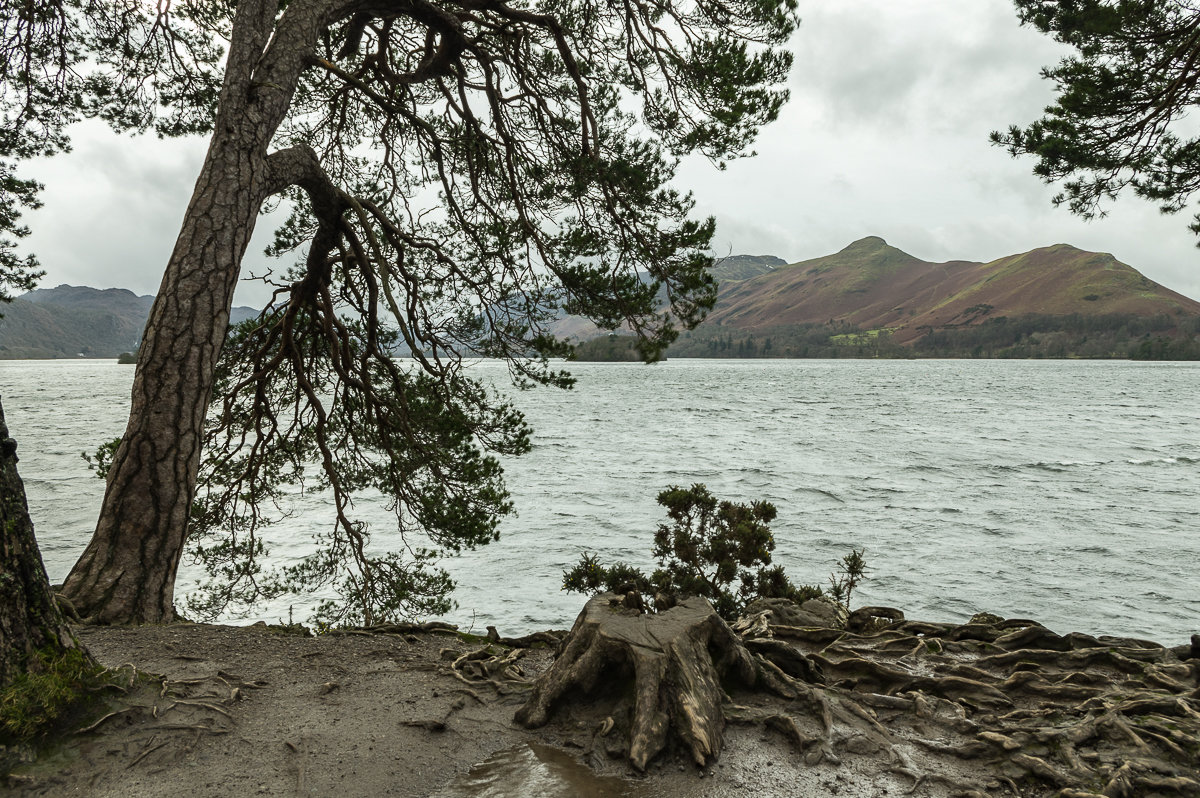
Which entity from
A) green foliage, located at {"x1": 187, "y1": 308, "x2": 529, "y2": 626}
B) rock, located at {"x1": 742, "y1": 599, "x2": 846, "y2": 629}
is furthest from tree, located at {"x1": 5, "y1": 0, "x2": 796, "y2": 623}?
rock, located at {"x1": 742, "y1": 599, "x2": 846, "y2": 629}

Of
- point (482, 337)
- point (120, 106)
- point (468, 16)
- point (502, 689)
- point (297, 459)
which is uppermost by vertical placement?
point (468, 16)

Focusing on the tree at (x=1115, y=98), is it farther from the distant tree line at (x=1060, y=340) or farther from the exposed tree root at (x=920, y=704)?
the distant tree line at (x=1060, y=340)

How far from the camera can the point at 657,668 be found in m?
4.39

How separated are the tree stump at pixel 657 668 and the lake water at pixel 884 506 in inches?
207

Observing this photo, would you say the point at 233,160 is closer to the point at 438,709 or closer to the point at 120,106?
the point at 120,106

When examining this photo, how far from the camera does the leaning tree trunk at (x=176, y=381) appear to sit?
584 centimetres

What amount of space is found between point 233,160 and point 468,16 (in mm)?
3435

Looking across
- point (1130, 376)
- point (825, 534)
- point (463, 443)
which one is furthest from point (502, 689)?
point (1130, 376)

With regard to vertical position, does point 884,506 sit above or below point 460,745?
below

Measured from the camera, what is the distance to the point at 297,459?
10.0 meters

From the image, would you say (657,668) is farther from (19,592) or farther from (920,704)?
(19,592)

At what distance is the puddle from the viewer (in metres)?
3.80

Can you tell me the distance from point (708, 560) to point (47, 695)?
729 centimetres

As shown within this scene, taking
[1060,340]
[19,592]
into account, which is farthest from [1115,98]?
[1060,340]
